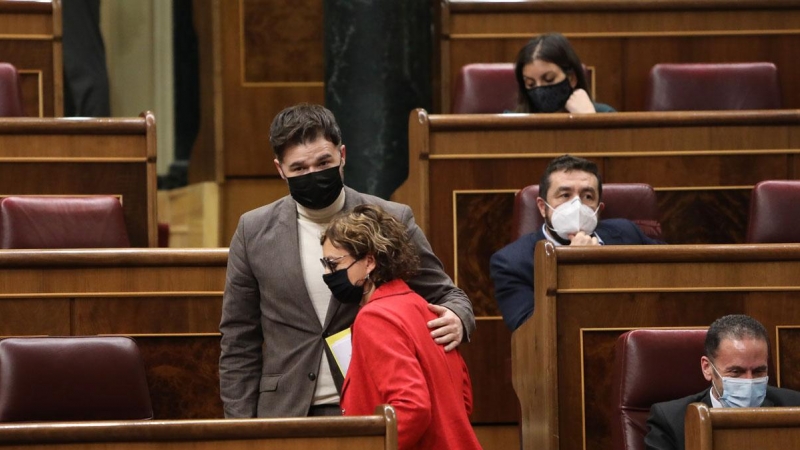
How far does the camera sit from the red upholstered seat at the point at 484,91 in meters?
2.45

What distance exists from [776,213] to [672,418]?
57cm

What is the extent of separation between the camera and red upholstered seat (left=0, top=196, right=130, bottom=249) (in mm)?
1899

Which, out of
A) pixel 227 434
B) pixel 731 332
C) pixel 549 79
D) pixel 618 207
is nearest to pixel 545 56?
pixel 549 79

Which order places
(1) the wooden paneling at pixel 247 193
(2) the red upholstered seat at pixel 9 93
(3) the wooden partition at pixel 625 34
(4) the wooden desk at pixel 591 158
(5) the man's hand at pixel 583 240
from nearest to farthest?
(5) the man's hand at pixel 583 240, (4) the wooden desk at pixel 591 158, (2) the red upholstered seat at pixel 9 93, (3) the wooden partition at pixel 625 34, (1) the wooden paneling at pixel 247 193

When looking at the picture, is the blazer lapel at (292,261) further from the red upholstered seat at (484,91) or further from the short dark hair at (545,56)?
the red upholstered seat at (484,91)

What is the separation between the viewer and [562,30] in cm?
265

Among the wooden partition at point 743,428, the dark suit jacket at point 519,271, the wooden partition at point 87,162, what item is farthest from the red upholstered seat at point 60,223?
the wooden partition at point 743,428

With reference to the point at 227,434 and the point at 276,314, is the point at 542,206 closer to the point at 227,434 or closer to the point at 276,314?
the point at 276,314

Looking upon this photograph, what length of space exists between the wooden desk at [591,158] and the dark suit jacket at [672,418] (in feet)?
1.87

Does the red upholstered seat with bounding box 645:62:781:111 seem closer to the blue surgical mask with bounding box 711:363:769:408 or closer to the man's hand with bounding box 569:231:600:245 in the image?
the man's hand with bounding box 569:231:600:245

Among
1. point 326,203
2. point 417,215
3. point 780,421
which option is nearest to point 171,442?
point 326,203

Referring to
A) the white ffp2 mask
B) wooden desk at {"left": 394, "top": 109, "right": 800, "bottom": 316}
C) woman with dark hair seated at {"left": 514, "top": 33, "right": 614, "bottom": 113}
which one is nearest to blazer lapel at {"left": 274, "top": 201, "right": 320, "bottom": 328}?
the white ffp2 mask

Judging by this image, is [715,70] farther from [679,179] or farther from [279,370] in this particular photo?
[279,370]

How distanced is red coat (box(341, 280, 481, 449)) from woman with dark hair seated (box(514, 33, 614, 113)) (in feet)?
3.10
